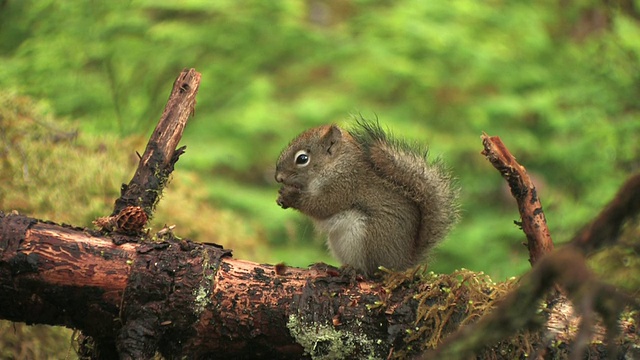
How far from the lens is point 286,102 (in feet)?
26.8

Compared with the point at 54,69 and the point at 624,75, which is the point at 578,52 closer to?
the point at 624,75

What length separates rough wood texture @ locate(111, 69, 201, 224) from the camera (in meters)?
3.02

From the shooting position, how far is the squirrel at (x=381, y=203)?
3.16 meters

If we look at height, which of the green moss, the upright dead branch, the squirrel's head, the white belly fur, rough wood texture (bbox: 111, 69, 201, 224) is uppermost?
the squirrel's head

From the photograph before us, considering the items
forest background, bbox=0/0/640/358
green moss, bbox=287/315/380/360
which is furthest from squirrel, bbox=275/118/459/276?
forest background, bbox=0/0/640/358

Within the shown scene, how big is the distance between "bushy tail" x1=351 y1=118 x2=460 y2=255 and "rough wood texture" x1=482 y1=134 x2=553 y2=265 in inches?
12.1

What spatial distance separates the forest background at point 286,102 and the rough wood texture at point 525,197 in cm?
94

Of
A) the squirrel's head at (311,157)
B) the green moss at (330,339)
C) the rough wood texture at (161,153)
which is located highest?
the squirrel's head at (311,157)

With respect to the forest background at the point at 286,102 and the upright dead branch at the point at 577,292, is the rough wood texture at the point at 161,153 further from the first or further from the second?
the upright dead branch at the point at 577,292

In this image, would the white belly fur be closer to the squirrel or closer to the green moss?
the squirrel

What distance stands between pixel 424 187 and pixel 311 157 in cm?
A: 74

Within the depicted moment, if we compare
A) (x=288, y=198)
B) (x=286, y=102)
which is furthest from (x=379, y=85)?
(x=288, y=198)

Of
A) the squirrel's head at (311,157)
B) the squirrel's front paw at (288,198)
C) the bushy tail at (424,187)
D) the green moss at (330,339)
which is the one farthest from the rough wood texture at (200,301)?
the squirrel's head at (311,157)

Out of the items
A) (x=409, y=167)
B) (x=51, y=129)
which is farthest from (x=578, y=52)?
(x=51, y=129)
